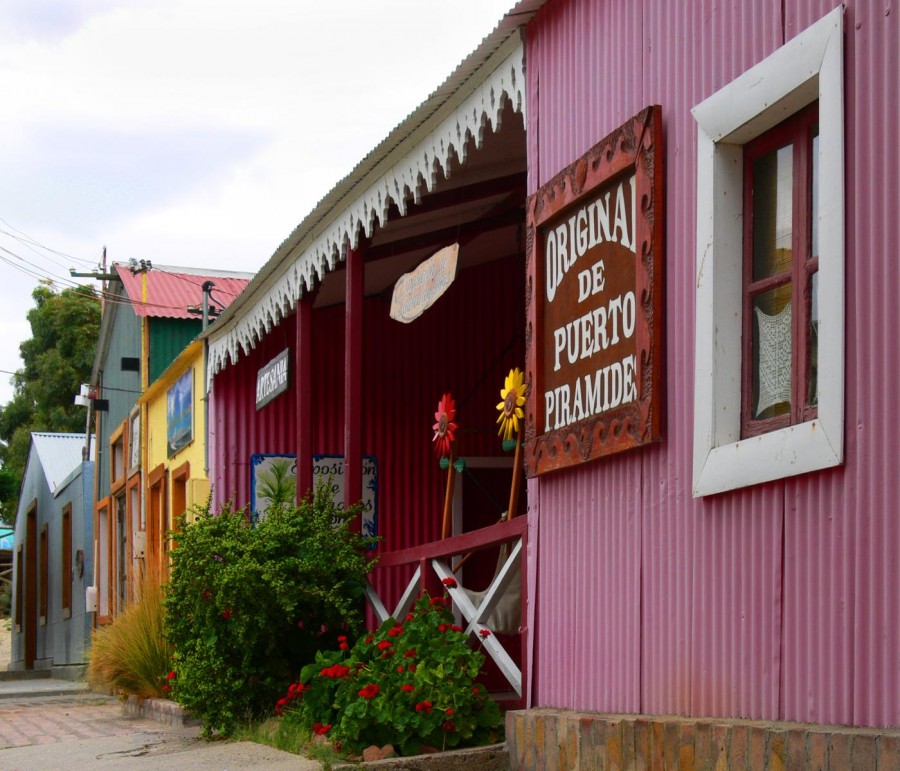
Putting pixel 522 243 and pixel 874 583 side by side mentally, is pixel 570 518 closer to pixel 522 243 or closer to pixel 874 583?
pixel 874 583

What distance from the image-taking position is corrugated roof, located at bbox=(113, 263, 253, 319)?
1950 centimetres

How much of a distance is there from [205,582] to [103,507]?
13.1m

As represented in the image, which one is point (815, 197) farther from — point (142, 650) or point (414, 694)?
point (142, 650)

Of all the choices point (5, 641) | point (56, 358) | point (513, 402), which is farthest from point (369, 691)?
point (5, 641)

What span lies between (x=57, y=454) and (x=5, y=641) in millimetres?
19589

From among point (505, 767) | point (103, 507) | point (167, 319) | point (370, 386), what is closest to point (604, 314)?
point (505, 767)

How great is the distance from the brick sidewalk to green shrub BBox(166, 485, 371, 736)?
5.23ft

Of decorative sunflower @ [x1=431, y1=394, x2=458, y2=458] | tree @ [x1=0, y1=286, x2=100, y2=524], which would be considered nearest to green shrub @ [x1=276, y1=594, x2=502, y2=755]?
decorative sunflower @ [x1=431, y1=394, x2=458, y2=458]

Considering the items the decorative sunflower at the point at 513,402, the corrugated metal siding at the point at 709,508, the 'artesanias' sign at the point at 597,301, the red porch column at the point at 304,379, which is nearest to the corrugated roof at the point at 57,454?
the red porch column at the point at 304,379

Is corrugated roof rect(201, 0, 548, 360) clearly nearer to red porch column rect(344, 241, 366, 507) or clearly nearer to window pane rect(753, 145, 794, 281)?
red porch column rect(344, 241, 366, 507)

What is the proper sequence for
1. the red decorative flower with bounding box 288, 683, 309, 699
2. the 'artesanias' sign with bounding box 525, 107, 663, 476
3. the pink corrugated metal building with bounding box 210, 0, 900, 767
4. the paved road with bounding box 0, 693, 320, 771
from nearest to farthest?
1. the pink corrugated metal building with bounding box 210, 0, 900, 767
2. the 'artesanias' sign with bounding box 525, 107, 663, 476
3. the paved road with bounding box 0, 693, 320, 771
4. the red decorative flower with bounding box 288, 683, 309, 699

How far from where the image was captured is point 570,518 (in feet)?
22.3

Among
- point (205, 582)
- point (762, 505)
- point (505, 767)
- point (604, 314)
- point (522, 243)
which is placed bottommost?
point (505, 767)

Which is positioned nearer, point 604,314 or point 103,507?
point 604,314
